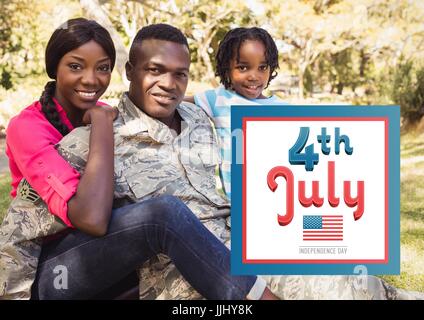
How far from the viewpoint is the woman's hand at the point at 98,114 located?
138cm

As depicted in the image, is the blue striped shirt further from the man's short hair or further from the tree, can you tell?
the tree

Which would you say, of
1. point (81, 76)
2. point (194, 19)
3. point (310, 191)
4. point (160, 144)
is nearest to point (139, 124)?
point (160, 144)

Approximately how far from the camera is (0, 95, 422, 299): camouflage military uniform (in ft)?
4.50

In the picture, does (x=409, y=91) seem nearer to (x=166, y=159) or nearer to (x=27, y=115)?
(x=166, y=159)

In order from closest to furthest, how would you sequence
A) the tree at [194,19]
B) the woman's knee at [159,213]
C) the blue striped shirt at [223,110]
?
the woman's knee at [159,213] → the blue striped shirt at [223,110] → the tree at [194,19]

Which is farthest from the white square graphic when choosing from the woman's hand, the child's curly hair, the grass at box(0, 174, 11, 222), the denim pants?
the grass at box(0, 174, 11, 222)

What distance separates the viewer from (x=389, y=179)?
1.52m

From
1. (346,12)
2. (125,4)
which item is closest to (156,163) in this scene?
(125,4)

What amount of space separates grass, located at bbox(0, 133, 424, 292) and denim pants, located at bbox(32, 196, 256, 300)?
1134mm

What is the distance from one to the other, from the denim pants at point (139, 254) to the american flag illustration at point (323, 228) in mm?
280

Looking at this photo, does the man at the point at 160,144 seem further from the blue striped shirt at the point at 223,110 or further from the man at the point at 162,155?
the blue striped shirt at the point at 223,110

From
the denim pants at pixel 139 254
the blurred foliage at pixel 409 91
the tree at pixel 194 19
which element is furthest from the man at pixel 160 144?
the tree at pixel 194 19
